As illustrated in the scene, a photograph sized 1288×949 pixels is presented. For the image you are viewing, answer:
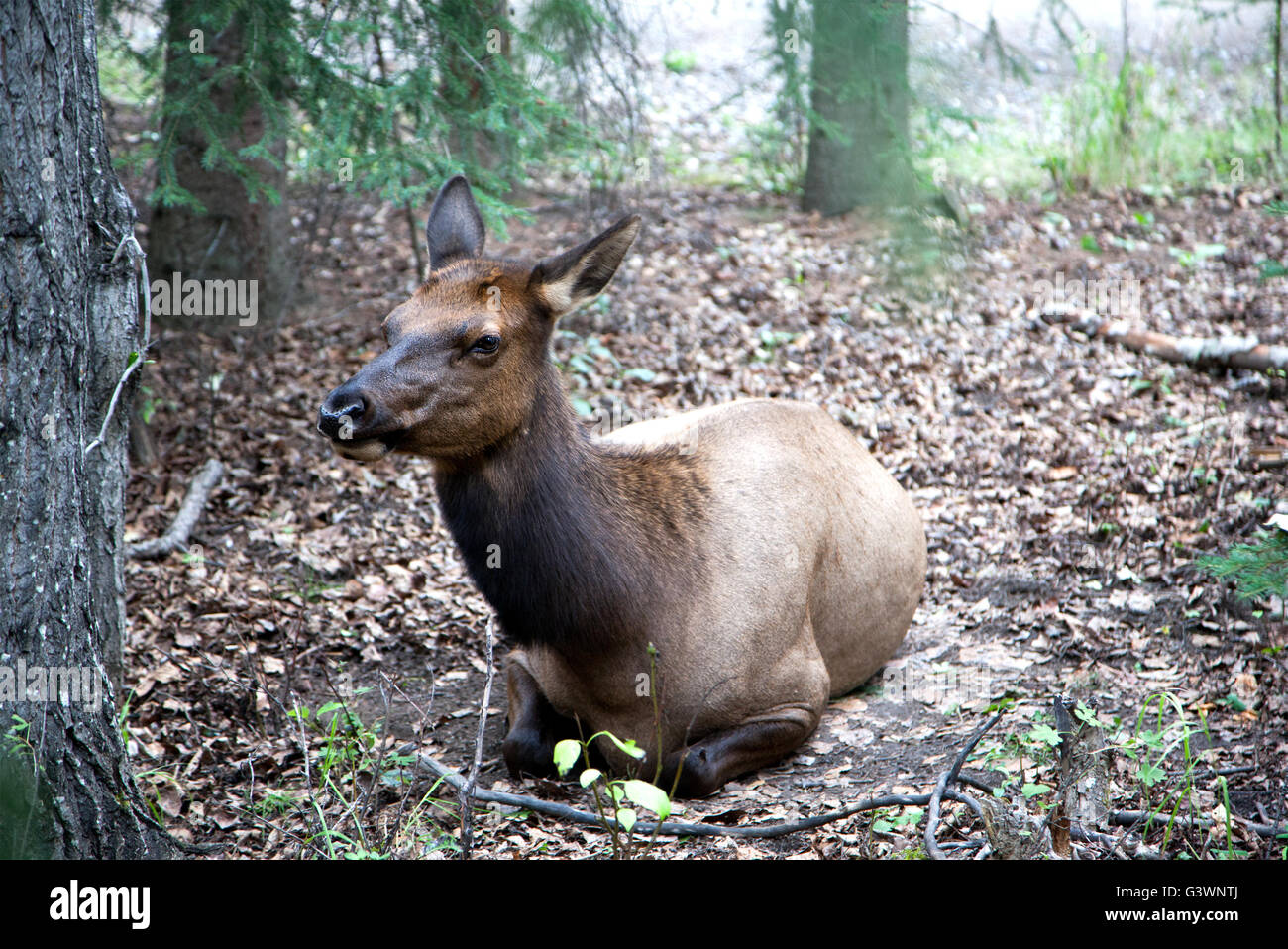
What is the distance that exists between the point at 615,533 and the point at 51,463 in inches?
92.9

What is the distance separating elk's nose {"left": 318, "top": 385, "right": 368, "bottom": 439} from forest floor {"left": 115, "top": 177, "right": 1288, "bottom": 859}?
136 centimetres

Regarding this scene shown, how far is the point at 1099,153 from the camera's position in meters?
13.7

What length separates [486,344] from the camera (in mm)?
4977

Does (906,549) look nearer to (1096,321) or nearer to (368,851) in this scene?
(368,851)

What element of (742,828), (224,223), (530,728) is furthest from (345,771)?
(224,223)

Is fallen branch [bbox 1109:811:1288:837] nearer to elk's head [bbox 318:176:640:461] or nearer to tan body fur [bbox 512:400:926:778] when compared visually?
tan body fur [bbox 512:400:926:778]

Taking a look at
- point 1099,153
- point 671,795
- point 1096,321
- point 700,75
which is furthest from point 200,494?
point 700,75

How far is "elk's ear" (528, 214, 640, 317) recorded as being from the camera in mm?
5066

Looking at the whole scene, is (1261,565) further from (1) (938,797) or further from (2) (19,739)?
(2) (19,739)

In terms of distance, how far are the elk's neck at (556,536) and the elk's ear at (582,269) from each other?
13.4 inches

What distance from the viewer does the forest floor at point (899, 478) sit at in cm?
500

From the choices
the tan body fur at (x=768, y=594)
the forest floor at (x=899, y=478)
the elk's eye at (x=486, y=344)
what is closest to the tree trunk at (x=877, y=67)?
the forest floor at (x=899, y=478)

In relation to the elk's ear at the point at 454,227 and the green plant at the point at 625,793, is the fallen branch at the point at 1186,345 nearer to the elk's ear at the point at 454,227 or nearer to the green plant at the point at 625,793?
the elk's ear at the point at 454,227

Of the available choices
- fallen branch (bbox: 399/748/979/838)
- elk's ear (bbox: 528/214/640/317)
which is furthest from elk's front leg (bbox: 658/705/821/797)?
elk's ear (bbox: 528/214/640/317)
